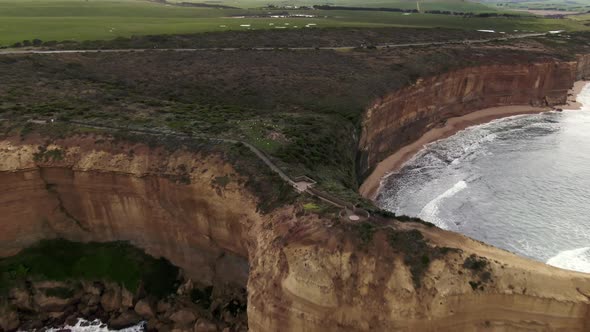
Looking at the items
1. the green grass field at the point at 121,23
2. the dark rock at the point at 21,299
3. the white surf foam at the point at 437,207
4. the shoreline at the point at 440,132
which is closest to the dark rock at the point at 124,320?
the dark rock at the point at 21,299

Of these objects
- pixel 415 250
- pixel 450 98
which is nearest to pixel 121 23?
→ pixel 450 98

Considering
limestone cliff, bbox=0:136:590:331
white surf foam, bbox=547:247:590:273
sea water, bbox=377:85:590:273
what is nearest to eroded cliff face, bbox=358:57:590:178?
sea water, bbox=377:85:590:273

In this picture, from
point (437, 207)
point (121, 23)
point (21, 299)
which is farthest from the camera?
point (121, 23)

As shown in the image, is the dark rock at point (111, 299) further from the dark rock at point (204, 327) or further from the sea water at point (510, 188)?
the sea water at point (510, 188)

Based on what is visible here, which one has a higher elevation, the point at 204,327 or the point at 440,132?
the point at 440,132

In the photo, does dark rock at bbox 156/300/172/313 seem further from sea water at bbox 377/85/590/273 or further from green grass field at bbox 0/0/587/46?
green grass field at bbox 0/0/587/46

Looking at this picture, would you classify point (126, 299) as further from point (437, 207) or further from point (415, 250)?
point (437, 207)

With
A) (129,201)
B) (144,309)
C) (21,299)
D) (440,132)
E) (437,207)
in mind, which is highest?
(129,201)
